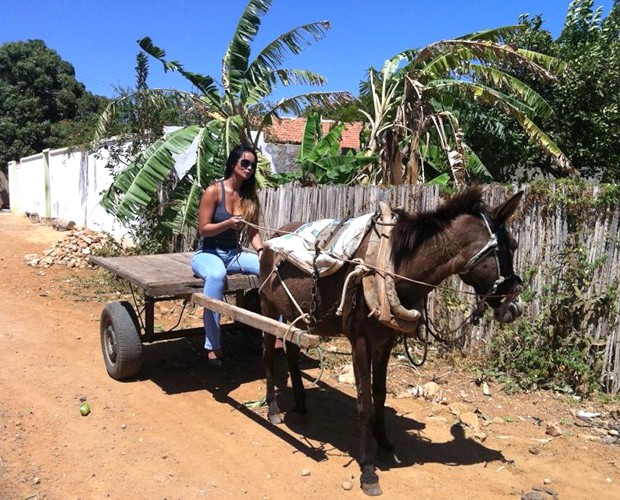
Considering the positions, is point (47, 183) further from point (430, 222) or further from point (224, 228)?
point (430, 222)

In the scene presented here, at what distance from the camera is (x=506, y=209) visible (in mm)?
3029

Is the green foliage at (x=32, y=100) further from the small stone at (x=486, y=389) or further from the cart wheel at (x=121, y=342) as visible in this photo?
the small stone at (x=486, y=389)

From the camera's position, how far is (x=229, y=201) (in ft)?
16.1

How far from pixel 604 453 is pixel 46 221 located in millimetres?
19047

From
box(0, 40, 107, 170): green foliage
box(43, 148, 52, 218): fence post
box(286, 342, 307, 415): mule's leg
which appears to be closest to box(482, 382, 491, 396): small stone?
box(286, 342, 307, 415): mule's leg

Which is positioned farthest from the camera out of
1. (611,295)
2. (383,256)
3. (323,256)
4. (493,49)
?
(493,49)

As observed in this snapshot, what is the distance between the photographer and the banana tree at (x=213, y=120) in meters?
7.89

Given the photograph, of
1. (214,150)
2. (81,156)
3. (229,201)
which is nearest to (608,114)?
(214,150)

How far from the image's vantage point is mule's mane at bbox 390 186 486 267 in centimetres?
324

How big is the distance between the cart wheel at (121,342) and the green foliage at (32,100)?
23836 mm

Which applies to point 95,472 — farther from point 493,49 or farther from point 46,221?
point 46,221

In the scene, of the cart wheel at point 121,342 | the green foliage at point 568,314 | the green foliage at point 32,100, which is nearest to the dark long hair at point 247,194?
the cart wheel at point 121,342

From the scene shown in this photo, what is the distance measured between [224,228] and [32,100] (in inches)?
1059

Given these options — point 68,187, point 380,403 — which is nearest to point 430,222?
point 380,403
